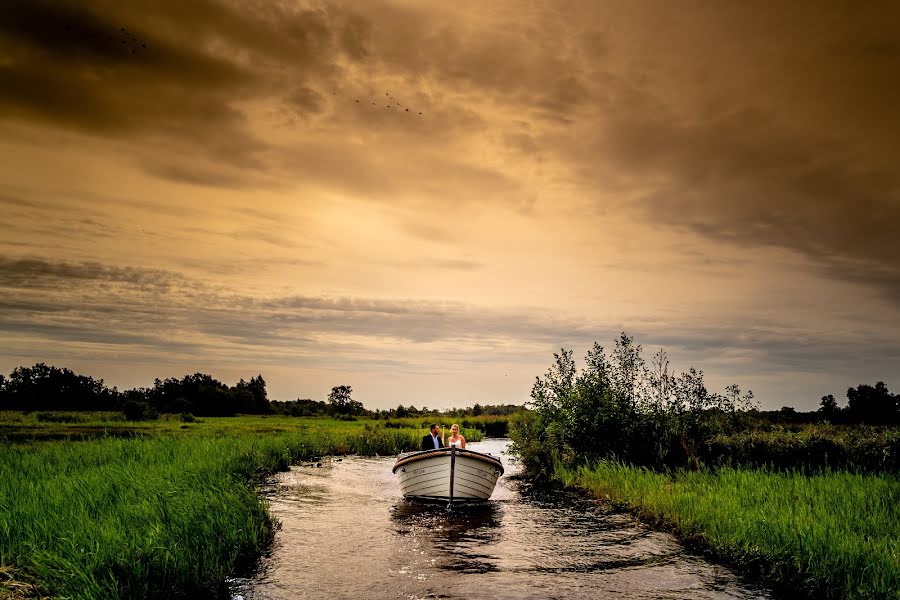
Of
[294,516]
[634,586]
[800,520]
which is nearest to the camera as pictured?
[634,586]

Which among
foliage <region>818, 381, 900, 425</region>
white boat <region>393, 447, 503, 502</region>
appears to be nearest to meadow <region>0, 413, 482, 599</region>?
white boat <region>393, 447, 503, 502</region>

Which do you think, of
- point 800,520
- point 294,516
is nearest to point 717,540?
point 800,520

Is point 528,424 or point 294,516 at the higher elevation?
point 528,424

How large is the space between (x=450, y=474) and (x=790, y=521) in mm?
9123

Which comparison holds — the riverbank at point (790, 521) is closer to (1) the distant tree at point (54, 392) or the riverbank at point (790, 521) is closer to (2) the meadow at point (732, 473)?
(2) the meadow at point (732, 473)

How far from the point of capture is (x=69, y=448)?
22.3 m

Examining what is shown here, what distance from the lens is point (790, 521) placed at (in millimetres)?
11102

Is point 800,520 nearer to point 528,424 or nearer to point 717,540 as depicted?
point 717,540

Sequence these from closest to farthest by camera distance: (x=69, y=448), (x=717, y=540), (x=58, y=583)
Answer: (x=58, y=583) → (x=717, y=540) → (x=69, y=448)

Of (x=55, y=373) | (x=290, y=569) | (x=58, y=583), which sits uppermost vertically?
(x=55, y=373)

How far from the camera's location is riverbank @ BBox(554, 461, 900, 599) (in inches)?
369

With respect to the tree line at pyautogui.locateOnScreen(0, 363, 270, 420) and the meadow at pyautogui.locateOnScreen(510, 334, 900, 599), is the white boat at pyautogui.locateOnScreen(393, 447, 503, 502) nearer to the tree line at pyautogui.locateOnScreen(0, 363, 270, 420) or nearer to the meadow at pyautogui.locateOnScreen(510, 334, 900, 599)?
the meadow at pyautogui.locateOnScreen(510, 334, 900, 599)

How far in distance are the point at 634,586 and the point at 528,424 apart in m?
18.6

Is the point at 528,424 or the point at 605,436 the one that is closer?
the point at 605,436
